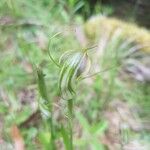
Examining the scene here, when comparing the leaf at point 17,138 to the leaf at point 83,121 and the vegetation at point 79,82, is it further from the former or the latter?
the leaf at point 83,121

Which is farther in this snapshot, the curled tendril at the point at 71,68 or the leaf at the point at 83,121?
the leaf at the point at 83,121

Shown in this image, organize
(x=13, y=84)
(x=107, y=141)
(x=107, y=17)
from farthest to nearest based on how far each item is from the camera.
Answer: (x=107, y=17)
(x=13, y=84)
(x=107, y=141)

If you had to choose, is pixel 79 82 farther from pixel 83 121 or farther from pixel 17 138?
pixel 17 138

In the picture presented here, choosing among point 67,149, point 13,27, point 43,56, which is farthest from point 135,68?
point 67,149

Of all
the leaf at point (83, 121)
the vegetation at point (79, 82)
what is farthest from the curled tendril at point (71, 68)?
the leaf at point (83, 121)

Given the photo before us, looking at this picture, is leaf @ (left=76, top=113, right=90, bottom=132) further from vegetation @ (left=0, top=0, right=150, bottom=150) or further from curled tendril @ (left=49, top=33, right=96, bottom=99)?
curled tendril @ (left=49, top=33, right=96, bottom=99)

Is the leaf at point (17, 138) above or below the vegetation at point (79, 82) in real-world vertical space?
below

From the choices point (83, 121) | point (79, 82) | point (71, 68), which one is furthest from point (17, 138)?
point (71, 68)

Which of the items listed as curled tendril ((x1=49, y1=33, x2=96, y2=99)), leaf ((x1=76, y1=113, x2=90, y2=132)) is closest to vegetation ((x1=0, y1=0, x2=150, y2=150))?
leaf ((x1=76, y1=113, x2=90, y2=132))

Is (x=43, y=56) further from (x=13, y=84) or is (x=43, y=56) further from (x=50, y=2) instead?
(x=50, y=2)
